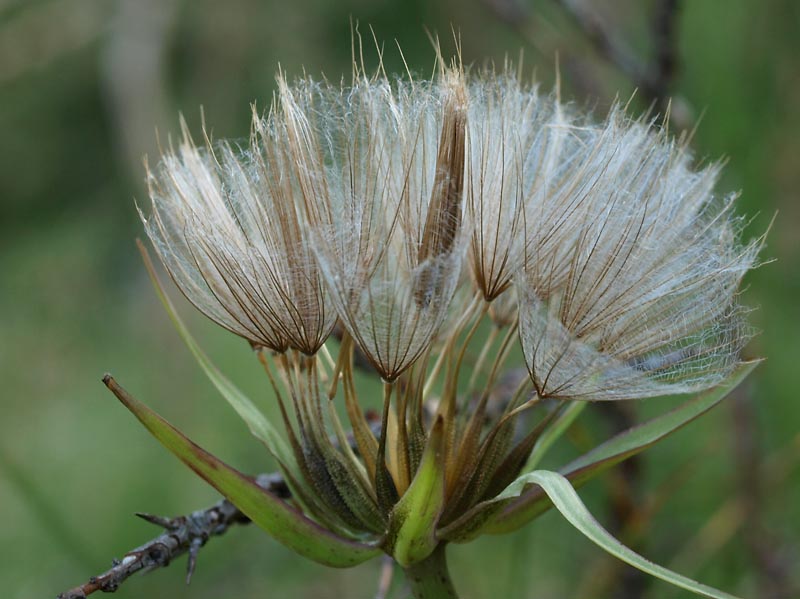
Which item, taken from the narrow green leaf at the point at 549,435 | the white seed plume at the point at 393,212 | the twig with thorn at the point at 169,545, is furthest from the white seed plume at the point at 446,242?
the twig with thorn at the point at 169,545

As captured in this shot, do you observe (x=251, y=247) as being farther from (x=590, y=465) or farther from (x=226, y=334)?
(x=226, y=334)

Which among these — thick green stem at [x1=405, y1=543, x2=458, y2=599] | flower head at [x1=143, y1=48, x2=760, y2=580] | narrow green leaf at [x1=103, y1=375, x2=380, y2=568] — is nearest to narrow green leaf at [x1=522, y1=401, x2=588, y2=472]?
flower head at [x1=143, y1=48, x2=760, y2=580]

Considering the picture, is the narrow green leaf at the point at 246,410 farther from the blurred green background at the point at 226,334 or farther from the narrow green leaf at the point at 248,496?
the blurred green background at the point at 226,334

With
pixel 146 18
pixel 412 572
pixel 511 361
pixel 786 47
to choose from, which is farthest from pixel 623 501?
pixel 146 18

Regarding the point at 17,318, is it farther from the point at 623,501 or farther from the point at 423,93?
the point at 423,93

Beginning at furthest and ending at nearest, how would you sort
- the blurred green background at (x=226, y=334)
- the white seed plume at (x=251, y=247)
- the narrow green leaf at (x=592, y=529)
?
the blurred green background at (x=226, y=334)
the white seed plume at (x=251, y=247)
the narrow green leaf at (x=592, y=529)
